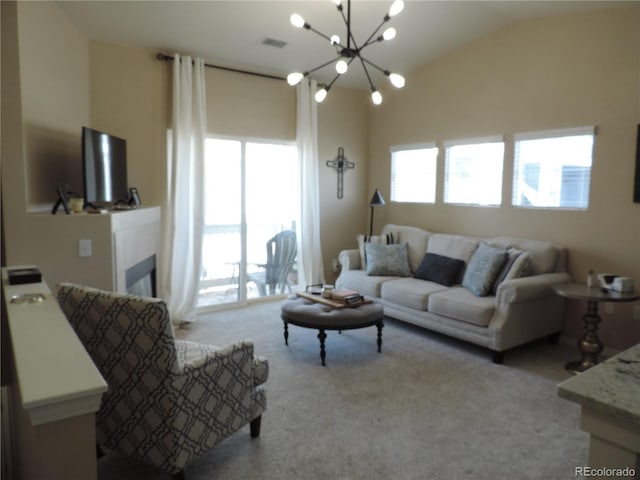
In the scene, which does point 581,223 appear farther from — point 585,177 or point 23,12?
point 23,12

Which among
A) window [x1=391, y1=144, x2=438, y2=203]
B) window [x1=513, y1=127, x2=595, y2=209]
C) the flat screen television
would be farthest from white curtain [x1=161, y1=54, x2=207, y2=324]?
window [x1=513, y1=127, x2=595, y2=209]

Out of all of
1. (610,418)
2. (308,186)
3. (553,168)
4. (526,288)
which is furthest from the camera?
(308,186)

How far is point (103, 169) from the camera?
11.5ft

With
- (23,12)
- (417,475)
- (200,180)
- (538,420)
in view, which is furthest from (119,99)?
(538,420)

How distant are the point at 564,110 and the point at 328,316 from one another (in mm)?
2956

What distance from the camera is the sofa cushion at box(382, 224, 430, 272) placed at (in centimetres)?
514

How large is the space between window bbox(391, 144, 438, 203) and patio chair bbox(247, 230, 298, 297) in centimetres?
158

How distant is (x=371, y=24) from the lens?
4.32 m

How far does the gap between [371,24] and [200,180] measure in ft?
7.92

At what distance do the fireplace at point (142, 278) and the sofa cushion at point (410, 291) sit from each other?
239 centimetres

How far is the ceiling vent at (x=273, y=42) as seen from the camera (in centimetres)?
452

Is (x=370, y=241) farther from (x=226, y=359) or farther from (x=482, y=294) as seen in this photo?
(x=226, y=359)

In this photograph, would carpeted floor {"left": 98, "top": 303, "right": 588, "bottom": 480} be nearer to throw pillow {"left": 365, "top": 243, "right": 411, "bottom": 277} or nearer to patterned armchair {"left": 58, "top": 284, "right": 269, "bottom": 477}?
patterned armchair {"left": 58, "top": 284, "right": 269, "bottom": 477}

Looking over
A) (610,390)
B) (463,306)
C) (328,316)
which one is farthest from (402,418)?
(610,390)
